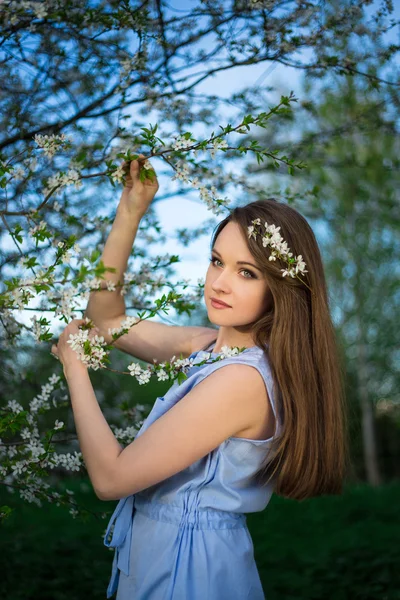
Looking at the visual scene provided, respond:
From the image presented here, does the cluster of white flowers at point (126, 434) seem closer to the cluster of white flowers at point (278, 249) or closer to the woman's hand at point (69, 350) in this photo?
the woman's hand at point (69, 350)

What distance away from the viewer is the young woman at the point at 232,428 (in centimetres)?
167

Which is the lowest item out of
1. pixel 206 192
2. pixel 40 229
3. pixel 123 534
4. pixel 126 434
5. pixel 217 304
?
pixel 123 534

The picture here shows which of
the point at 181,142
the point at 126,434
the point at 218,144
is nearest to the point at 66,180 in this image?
the point at 181,142

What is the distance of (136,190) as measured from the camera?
2.05 metres

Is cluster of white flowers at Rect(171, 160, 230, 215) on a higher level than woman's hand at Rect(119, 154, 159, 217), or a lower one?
lower

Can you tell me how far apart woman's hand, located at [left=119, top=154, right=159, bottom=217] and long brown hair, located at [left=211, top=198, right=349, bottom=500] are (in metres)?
0.26

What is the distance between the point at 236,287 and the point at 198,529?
2.28 ft

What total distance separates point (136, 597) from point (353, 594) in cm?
258

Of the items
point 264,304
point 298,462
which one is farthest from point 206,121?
point 298,462

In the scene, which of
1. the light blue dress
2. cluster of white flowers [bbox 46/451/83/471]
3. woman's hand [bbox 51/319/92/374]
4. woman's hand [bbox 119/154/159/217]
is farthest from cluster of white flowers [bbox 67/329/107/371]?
woman's hand [bbox 119/154/159/217]

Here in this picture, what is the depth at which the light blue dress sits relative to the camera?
1.76 metres

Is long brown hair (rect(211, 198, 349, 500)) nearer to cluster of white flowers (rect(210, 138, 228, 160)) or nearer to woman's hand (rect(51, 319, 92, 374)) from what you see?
cluster of white flowers (rect(210, 138, 228, 160))

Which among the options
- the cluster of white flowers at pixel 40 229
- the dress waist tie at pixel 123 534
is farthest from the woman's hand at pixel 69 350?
the dress waist tie at pixel 123 534

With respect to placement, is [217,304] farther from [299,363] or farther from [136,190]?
[136,190]
